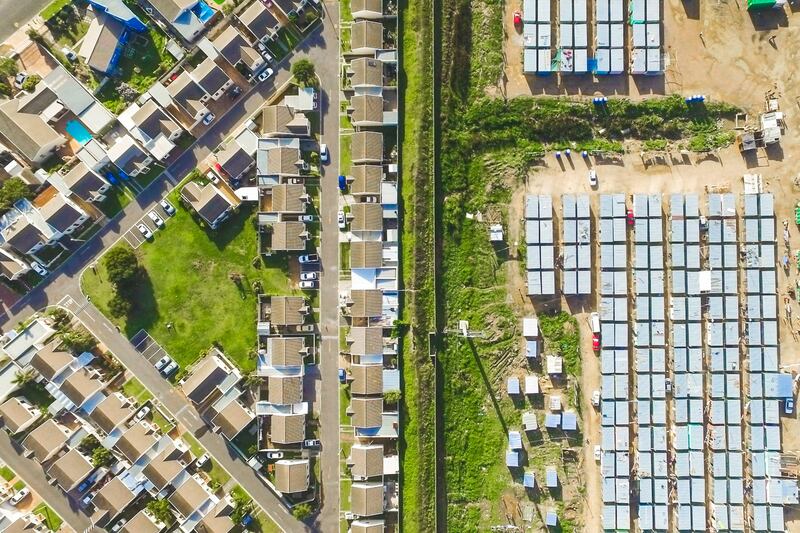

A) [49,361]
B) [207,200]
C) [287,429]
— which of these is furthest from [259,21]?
[287,429]

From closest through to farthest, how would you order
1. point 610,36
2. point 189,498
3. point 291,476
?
point 291,476 → point 189,498 → point 610,36

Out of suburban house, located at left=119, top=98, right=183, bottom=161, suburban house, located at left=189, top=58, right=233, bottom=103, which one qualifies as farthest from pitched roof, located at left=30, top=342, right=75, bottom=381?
suburban house, located at left=189, top=58, right=233, bottom=103

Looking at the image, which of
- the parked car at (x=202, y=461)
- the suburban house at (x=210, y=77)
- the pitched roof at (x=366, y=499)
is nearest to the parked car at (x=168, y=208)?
the suburban house at (x=210, y=77)

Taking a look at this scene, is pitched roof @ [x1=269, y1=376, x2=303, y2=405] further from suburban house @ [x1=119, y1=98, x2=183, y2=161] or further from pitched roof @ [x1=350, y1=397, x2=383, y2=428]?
suburban house @ [x1=119, y1=98, x2=183, y2=161]

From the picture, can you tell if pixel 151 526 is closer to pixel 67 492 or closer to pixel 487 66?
pixel 67 492

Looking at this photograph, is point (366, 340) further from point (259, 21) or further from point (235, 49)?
point (259, 21)
